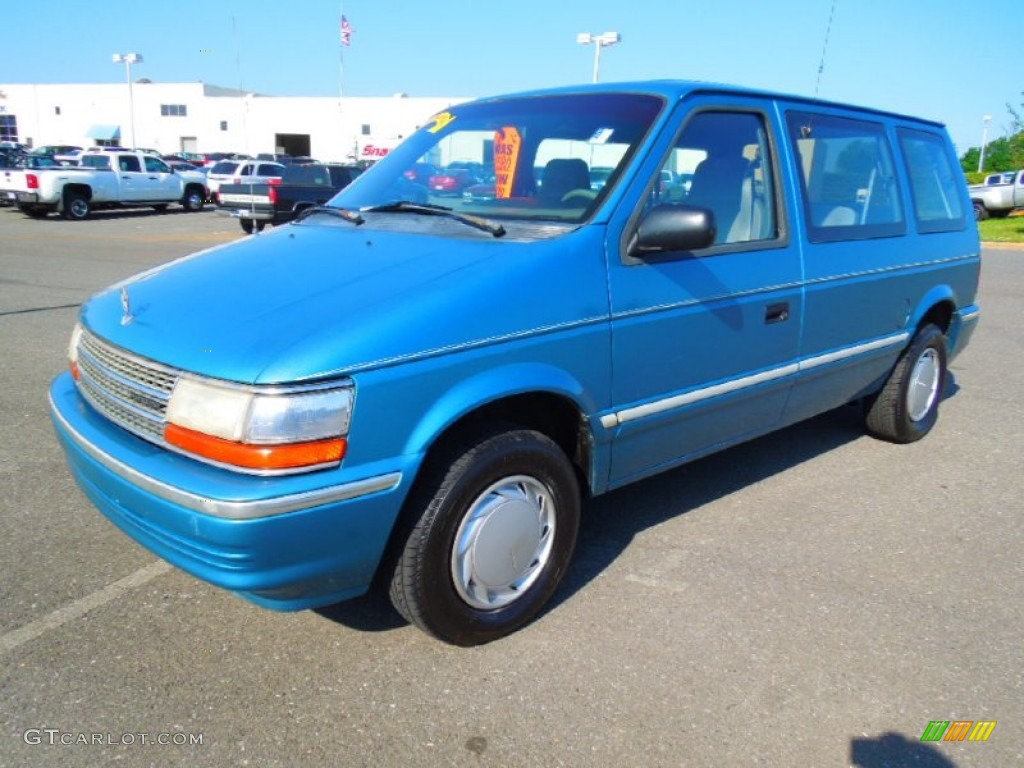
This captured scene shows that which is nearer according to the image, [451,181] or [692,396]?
[692,396]

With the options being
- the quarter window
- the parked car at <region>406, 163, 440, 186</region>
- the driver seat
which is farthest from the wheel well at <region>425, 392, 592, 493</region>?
the quarter window

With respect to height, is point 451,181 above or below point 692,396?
above

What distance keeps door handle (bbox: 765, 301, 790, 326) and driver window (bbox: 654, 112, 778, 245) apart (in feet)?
1.00

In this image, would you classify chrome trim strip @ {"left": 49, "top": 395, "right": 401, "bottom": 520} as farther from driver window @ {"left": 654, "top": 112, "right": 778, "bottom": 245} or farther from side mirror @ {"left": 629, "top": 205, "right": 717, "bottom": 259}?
driver window @ {"left": 654, "top": 112, "right": 778, "bottom": 245}

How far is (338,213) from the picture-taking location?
354 centimetres

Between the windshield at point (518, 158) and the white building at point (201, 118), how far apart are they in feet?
176

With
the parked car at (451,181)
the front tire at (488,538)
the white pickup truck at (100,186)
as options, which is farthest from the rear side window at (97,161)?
the front tire at (488,538)

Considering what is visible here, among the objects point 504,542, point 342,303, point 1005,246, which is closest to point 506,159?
point 342,303

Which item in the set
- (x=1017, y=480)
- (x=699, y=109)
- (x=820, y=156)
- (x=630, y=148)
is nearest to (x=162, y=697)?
(x=630, y=148)

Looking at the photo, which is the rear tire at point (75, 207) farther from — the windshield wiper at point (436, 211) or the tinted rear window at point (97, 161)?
the windshield wiper at point (436, 211)

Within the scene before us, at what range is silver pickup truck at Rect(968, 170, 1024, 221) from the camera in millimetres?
28312

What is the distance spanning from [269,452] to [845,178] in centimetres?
332

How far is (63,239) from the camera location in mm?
16656

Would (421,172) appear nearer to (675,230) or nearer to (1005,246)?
(675,230)
